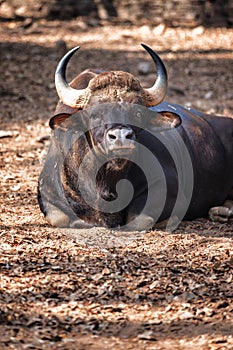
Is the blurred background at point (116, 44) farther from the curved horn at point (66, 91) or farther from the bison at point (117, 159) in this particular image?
the curved horn at point (66, 91)

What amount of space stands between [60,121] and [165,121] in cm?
88

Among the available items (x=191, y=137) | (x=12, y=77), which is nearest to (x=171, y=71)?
(x=12, y=77)

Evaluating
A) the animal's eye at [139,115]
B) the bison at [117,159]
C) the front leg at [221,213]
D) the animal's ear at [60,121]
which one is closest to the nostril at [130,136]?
the bison at [117,159]

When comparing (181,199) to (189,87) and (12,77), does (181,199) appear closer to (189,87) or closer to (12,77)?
(189,87)

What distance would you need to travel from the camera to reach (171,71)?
47.5 feet

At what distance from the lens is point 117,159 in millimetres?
6461

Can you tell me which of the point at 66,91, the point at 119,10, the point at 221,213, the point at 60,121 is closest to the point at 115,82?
the point at 66,91

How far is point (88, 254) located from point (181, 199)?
145 centimetres

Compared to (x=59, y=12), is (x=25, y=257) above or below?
above

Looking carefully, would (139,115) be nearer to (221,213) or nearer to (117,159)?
(117,159)

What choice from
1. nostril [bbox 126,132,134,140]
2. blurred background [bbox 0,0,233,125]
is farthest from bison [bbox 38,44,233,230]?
blurred background [bbox 0,0,233,125]

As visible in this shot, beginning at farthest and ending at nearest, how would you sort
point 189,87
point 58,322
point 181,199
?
point 189,87 → point 181,199 → point 58,322

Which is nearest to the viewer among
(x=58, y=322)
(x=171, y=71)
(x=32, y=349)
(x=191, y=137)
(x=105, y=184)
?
(x=32, y=349)

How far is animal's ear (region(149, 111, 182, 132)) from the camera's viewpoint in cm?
695
